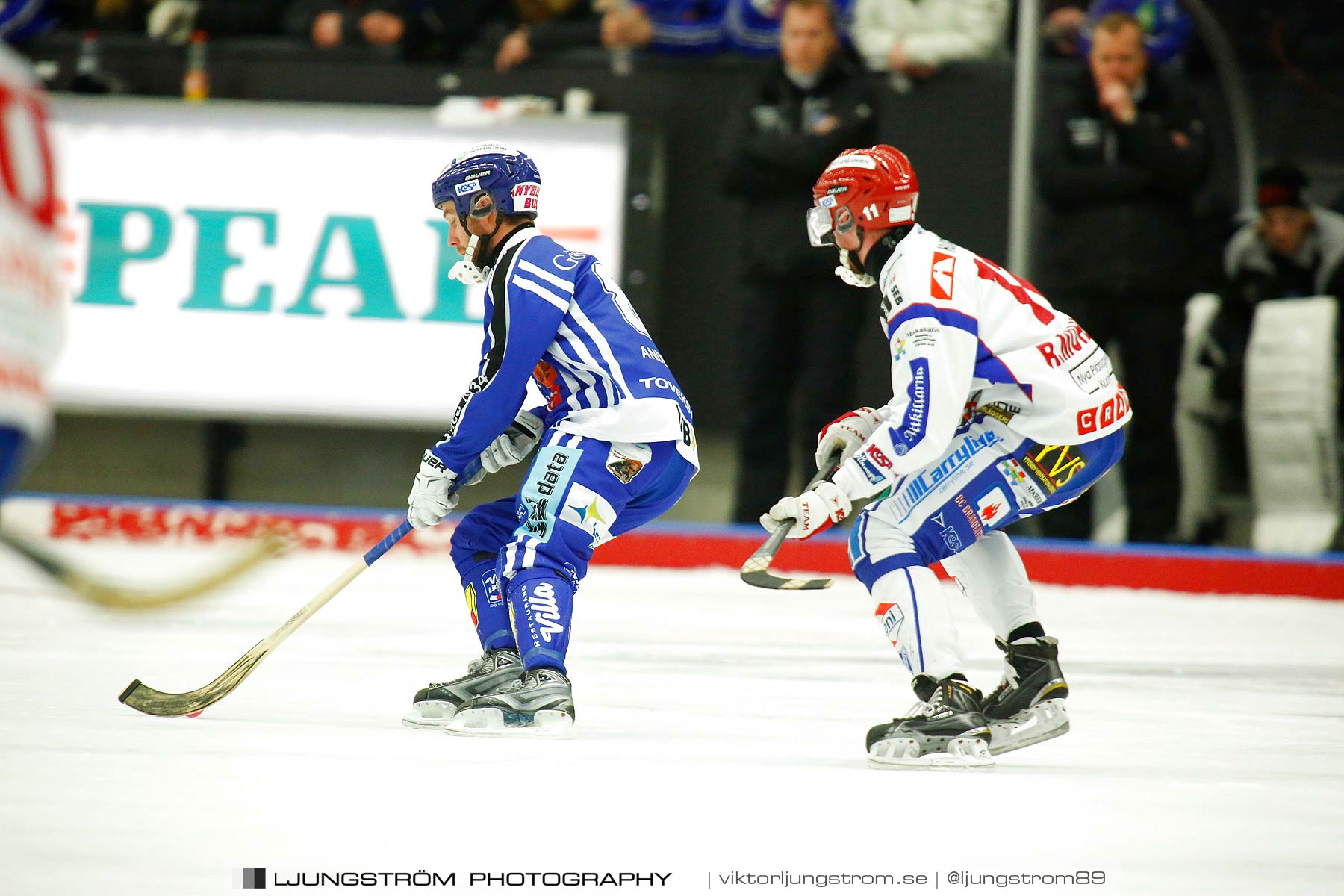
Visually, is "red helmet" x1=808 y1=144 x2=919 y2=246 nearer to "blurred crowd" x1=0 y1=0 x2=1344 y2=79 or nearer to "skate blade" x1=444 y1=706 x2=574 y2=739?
"skate blade" x1=444 y1=706 x2=574 y2=739

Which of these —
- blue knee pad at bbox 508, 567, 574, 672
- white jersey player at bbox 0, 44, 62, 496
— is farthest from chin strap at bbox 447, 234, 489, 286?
white jersey player at bbox 0, 44, 62, 496

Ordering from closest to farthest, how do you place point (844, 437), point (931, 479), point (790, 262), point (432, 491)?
1. point (931, 479)
2. point (844, 437)
3. point (432, 491)
4. point (790, 262)

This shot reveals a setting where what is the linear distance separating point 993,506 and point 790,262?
128 inches

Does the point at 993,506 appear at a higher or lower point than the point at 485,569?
higher

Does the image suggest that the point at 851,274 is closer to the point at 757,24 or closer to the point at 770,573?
the point at 770,573

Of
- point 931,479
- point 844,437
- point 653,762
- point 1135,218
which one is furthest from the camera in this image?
point 1135,218

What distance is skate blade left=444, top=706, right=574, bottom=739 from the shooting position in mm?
3402

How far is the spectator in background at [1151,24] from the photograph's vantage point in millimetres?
7031

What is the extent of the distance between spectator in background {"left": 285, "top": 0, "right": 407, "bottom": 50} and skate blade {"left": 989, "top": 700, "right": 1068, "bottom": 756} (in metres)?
5.04

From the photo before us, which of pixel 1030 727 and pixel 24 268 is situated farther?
pixel 1030 727

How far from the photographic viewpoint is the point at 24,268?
70.2 inches

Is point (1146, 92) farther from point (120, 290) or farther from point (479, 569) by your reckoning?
point (120, 290)

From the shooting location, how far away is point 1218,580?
619cm

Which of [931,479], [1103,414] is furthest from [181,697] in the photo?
[1103,414]
